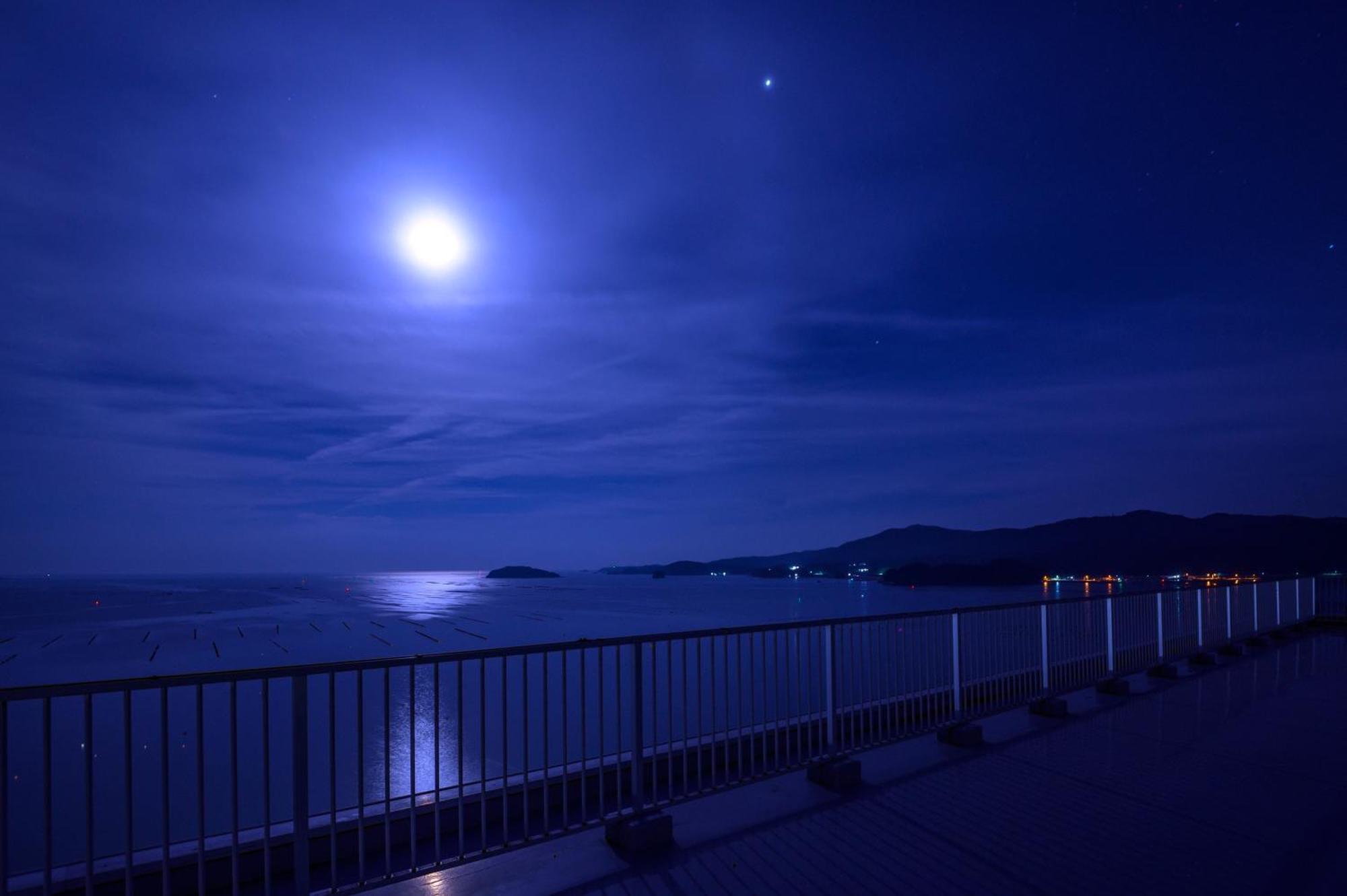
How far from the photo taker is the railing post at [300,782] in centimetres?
294

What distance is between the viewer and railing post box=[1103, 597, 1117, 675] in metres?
8.08

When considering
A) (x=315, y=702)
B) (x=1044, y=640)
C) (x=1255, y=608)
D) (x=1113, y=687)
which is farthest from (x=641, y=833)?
(x=315, y=702)

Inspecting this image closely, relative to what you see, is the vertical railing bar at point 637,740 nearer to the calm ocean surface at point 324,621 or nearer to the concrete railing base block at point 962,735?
the concrete railing base block at point 962,735

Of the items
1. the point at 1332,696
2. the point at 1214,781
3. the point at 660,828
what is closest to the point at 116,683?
the point at 660,828

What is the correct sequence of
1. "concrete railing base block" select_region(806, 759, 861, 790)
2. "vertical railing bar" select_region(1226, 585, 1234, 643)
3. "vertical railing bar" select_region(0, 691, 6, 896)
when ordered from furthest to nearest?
1. "vertical railing bar" select_region(1226, 585, 1234, 643)
2. "concrete railing base block" select_region(806, 759, 861, 790)
3. "vertical railing bar" select_region(0, 691, 6, 896)

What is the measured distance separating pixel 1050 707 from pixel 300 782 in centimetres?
668

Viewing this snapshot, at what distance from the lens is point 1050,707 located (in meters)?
6.84

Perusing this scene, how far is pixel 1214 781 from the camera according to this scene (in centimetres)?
487

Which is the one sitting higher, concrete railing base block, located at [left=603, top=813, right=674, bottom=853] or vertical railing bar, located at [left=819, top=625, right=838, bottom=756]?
vertical railing bar, located at [left=819, top=625, right=838, bottom=756]

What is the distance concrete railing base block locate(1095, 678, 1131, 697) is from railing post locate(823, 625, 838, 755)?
182 inches

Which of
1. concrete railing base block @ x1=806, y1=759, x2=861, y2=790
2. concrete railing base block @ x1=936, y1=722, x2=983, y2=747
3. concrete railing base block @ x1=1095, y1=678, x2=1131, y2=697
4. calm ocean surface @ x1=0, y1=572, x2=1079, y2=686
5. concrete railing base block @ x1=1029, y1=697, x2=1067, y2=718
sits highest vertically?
concrete railing base block @ x1=806, y1=759, x2=861, y2=790

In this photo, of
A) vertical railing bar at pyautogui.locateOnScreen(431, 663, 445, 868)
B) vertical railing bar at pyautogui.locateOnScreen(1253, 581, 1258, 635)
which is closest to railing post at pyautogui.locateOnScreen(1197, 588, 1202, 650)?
vertical railing bar at pyautogui.locateOnScreen(1253, 581, 1258, 635)

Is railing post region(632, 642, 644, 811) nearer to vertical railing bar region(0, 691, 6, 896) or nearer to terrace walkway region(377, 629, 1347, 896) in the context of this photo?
terrace walkway region(377, 629, 1347, 896)

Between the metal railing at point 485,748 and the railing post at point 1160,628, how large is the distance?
1.5 inches
